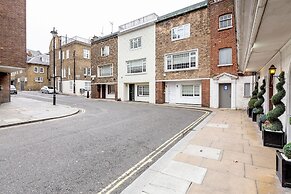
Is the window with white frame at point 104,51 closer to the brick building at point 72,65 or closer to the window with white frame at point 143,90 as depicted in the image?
the window with white frame at point 143,90

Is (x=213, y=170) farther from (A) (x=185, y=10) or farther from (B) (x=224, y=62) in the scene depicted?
(A) (x=185, y=10)

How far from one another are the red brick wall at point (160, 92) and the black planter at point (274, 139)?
1552 centimetres

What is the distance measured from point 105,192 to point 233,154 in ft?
11.4

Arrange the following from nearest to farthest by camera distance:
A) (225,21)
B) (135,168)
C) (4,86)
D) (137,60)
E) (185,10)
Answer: (135,168) → (225,21) → (4,86) → (185,10) → (137,60)

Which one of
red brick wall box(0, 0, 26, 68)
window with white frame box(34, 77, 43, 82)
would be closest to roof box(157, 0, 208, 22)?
red brick wall box(0, 0, 26, 68)

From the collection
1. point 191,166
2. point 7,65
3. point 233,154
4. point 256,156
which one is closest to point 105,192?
point 191,166

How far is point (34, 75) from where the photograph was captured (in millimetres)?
46375

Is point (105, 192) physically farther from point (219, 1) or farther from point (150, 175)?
point (219, 1)

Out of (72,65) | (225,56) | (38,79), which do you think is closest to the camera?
(225,56)

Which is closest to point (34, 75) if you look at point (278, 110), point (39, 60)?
point (39, 60)

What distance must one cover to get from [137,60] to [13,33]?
13.1m

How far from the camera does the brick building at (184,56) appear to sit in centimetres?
1778

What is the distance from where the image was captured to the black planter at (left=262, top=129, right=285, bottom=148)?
5.38 meters

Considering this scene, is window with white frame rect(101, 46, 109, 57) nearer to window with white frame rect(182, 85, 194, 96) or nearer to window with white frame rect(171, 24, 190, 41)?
window with white frame rect(171, 24, 190, 41)
